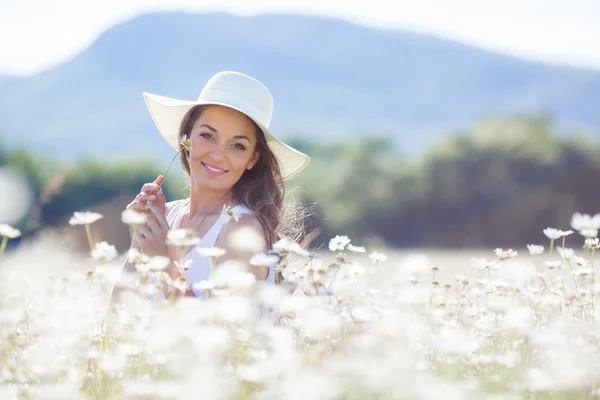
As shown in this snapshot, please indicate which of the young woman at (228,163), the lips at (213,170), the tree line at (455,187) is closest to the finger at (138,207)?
the young woman at (228,163)

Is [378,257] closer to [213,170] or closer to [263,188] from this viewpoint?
[213,170]

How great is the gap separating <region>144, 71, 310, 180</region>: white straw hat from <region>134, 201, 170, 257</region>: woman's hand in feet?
2.59

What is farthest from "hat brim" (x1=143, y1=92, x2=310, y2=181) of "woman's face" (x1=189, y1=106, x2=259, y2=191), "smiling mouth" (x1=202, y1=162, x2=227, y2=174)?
"smiling mouth" (x1=202, y1=162, x2=227, y2=174)

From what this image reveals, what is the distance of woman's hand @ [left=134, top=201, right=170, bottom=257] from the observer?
325 cm

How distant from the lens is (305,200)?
19.9 m

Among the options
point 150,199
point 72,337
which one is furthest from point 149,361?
point 150,199

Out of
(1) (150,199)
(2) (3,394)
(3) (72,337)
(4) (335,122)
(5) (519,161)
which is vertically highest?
(4) (335,122)

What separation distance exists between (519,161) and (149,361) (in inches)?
702

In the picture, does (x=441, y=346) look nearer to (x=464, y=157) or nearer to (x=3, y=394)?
(x=3, y=394)

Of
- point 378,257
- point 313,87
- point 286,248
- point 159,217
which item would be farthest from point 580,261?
point 313,87

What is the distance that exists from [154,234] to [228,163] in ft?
2.51

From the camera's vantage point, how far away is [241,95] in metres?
3.89

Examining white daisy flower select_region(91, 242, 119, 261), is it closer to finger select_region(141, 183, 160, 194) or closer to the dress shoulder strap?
finger select_region(141, 183, 160, 194)

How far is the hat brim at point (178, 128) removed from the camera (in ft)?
13.6
